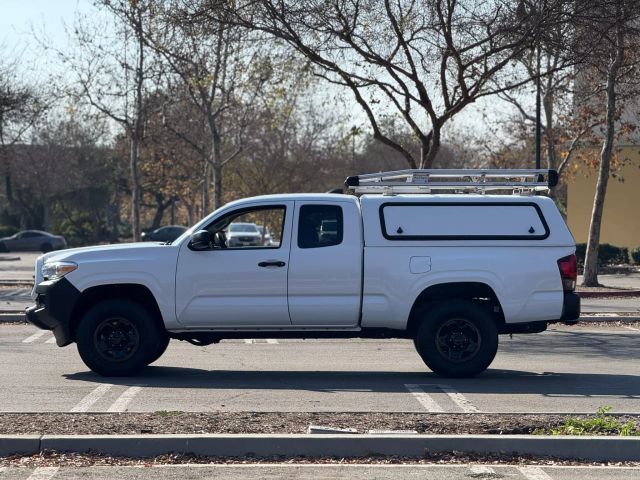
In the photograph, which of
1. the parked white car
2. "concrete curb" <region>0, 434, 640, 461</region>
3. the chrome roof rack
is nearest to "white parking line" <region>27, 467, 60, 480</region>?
"concrete curb" <region>0, 434, 640, 461</region>

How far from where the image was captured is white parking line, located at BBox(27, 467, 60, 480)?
682 centimetres

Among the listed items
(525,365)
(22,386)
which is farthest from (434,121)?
(22,386)

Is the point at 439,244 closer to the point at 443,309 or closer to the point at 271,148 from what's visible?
the point at 443,309

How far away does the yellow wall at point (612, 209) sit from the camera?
4006cm

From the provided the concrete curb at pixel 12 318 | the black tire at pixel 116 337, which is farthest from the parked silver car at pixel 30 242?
the black tire at pixel 116 337

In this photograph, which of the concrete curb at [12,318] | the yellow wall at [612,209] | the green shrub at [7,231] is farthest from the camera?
the green shrub at [7,231]

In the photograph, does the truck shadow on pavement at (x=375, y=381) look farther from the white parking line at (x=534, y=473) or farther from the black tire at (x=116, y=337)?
the white parking line at (x=534, y=473)

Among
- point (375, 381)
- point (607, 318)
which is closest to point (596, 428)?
point (375, 381)

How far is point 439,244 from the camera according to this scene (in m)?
11.2

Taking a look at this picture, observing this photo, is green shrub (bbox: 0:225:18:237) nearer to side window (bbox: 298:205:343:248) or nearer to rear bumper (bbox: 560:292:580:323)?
side window (bbox: 298:205:343:248)

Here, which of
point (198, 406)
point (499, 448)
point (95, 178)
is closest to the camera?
point (499, 448)

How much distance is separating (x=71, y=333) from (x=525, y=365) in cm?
555

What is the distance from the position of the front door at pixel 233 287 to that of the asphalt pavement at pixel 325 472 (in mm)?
4152

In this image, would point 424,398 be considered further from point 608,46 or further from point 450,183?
point 608,46
